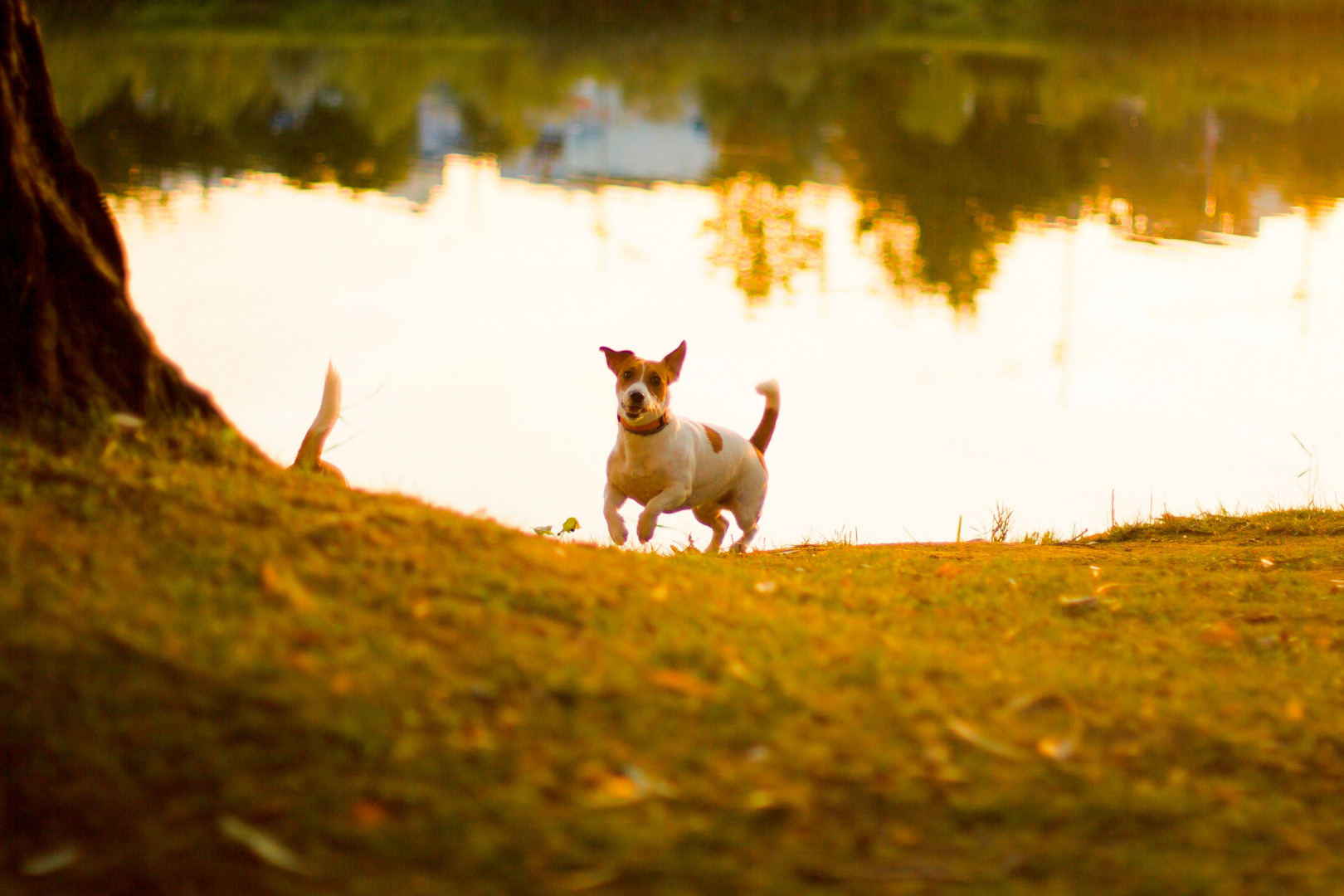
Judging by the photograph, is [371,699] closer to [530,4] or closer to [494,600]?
[494,600]

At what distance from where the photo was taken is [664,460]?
7.67 m

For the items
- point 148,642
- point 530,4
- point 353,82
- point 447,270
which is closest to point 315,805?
point 148,642

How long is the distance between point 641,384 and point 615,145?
62.3 ft

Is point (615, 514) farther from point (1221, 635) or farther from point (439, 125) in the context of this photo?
point (439, 125)

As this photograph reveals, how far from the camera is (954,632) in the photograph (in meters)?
4.46

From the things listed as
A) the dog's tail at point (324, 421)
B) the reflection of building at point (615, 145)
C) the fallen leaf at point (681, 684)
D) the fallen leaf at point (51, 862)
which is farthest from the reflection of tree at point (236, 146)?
the fallen leaf at point (51, 862)

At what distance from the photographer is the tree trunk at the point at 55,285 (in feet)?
13.8

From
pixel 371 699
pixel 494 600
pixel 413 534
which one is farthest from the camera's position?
pixel 413 534

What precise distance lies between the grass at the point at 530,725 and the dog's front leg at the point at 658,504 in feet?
10.9

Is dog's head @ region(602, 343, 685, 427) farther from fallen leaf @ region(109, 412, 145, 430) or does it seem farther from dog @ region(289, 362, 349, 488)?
fallen leaf @ region(109, 412, 145, 430)

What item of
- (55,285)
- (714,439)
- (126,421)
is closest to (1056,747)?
(126,421)

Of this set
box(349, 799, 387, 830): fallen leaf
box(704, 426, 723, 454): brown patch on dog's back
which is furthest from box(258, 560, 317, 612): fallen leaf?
box(704, 426, 723, 454): brown patch on dog's back

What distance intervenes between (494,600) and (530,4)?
50641mm

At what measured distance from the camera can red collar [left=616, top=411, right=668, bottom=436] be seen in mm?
7520
